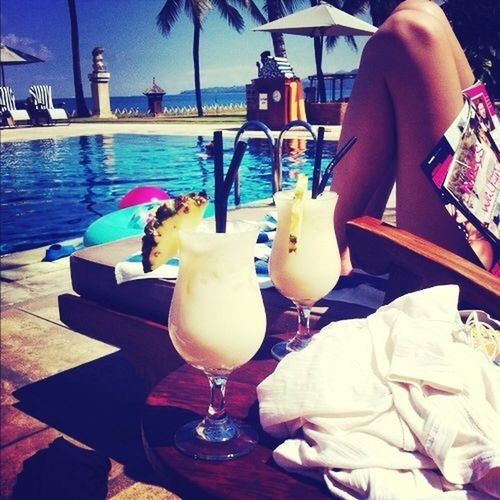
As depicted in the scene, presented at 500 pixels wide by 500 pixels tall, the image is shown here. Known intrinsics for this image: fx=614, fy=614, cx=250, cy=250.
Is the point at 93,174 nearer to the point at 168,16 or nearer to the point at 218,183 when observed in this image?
the point at 218,183

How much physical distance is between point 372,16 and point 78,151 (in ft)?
68.3

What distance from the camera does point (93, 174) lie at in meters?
11.3

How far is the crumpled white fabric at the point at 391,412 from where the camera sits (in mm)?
852

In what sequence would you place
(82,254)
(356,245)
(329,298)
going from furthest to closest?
(82,254) → (329,298) → (356,245)

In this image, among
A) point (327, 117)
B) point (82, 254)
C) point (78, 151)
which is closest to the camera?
point (82, 254)

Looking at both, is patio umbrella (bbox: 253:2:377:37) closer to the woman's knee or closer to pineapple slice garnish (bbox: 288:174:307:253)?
the woman's knee

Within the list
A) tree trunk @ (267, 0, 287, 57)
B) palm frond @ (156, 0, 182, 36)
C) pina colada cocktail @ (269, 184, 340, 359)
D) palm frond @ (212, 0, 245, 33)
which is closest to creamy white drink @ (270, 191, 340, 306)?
pina colada cocktail @ (269, 184, 340, 359)

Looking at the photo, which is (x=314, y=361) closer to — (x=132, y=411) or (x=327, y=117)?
(x=132, y=411)

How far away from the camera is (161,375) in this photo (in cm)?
222

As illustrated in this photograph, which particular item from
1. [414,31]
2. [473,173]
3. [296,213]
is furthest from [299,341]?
[414,31]

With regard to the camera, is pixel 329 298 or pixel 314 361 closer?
pixel 314 361

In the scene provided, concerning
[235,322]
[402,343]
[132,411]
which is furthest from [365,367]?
[132,411]

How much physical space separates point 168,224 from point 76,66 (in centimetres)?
3079

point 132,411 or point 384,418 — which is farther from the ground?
point 384,418
